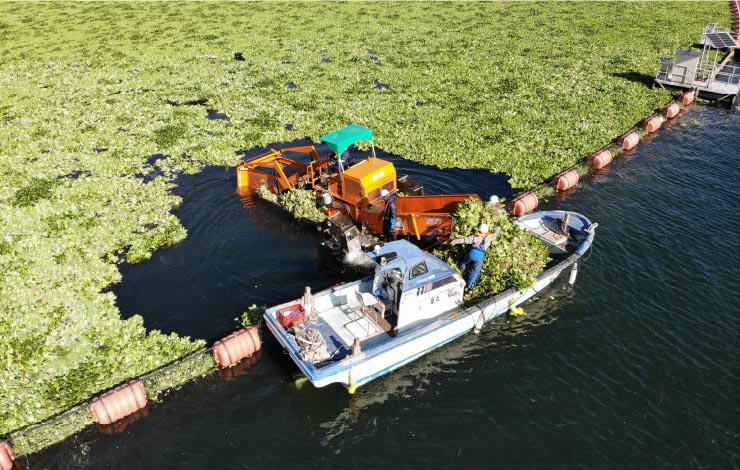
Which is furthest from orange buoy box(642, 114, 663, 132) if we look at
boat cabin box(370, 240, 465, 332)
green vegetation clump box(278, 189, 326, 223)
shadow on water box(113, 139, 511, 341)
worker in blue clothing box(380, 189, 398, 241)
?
boat cabin box(370, 240, 465, 332)

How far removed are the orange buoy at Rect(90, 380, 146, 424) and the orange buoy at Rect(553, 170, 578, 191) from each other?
25.2 meters

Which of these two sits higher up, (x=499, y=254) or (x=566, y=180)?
(x=499, y=254)

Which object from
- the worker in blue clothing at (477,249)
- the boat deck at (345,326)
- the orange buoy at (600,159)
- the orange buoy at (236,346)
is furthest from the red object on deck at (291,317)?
the orange buoy at (600,159)

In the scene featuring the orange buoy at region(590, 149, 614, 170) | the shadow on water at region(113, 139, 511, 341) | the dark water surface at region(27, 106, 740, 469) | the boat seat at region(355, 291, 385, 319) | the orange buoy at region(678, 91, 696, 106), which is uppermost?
the orange buoy at region(678, 91, 696, 106)

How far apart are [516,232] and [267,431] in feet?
43.0

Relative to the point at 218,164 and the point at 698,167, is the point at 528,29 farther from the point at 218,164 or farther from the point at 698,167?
the point at 218,164

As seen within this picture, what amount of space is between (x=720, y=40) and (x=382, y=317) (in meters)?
44.3

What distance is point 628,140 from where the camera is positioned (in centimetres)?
3544

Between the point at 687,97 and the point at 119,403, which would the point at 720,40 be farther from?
the point at 119,403

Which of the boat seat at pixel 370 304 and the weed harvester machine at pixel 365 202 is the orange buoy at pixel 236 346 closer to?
the boat seat at pixel 370 304

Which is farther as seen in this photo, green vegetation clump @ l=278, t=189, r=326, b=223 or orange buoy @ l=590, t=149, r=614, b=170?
orange buoy @ l=590, t=149, r=614, b=170

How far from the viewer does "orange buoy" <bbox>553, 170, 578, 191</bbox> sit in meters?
30.3

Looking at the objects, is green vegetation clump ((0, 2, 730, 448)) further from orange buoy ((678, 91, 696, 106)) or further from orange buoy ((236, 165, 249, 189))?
orange buoy ((236, 165, 249, 189))

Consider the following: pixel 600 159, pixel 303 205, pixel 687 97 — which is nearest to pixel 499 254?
pixel 303 205
